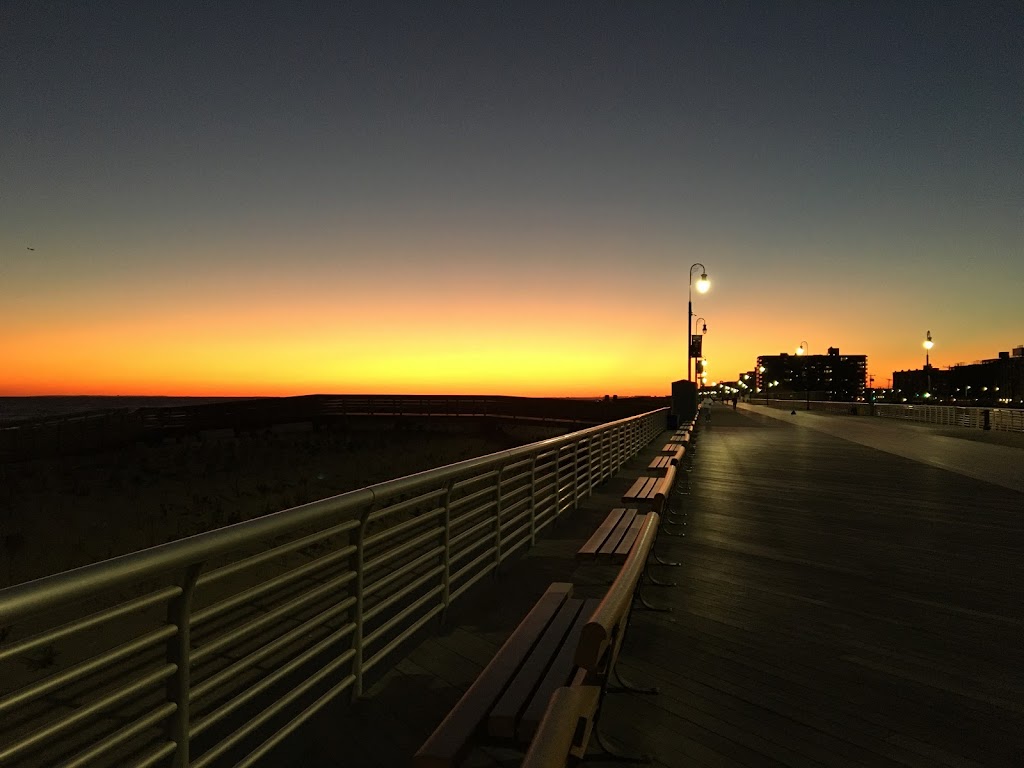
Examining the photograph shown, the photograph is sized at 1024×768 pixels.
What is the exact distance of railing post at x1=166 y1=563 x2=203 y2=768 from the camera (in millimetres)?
2305

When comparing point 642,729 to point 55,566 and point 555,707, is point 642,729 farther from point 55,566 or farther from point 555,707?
point 55,566

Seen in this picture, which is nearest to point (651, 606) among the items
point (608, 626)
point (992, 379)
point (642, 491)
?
point (642, 491)

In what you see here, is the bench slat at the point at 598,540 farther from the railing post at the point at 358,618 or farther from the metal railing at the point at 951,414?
the metal railing at the point at 951,414

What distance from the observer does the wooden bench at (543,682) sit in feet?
6.63

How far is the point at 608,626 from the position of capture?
6.93 ft

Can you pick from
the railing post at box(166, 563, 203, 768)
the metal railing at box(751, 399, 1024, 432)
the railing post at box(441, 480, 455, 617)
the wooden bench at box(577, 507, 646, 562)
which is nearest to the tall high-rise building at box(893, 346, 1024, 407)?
the metal railing at box(751, 399, 1024, 432)

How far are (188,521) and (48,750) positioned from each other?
41.5 ft

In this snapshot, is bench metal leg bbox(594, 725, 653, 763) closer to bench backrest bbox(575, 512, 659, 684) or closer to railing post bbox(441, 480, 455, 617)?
bench backrest bbox(575, 512, 659, 684)

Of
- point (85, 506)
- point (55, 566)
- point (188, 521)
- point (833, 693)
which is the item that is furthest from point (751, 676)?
point (85, 506)

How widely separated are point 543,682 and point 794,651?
7.19 feet

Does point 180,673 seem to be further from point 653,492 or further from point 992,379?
point 992,379

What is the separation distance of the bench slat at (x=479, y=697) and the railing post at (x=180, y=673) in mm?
817

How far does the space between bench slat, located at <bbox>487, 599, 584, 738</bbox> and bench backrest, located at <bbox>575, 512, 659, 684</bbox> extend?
426 mm

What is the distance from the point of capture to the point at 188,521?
15453 millimetres
